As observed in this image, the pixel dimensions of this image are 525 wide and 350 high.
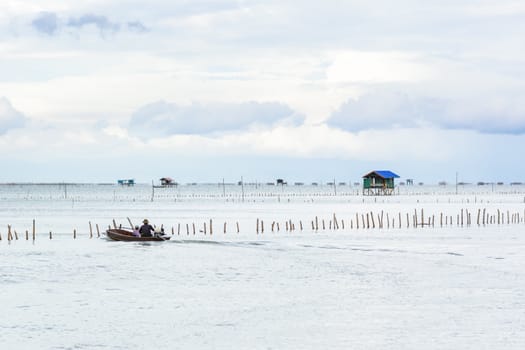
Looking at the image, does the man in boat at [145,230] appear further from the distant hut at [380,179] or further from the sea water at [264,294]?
the distant hut at [380,179]

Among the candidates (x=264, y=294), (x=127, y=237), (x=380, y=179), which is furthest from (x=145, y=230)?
(x=380, y=179)

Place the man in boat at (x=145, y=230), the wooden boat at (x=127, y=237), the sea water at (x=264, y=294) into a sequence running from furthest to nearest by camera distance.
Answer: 1. the wooden boat at (x=127, y=237)
2. the man in boat at (x=145, y=230)
3. the sea water at (x=264, y=294)

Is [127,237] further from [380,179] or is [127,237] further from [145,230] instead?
[380,179]

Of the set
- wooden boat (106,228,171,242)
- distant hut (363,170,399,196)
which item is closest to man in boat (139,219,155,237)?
wooden boat (106,228,171,242)

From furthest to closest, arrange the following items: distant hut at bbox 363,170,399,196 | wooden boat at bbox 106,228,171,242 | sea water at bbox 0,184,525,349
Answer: distant hut at bbox 363,170,399,196 → wooden boat at bbox 106,228,171,242 → sea water at bbox 0,184,525,349

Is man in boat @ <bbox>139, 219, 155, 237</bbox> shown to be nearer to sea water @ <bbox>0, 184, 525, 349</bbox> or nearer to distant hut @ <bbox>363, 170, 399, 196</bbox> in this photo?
sea water @ <bbox>0, 184, 525, 349</bbox>

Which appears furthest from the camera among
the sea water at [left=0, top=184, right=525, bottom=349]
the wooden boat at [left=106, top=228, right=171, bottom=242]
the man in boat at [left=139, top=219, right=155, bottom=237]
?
the wooden boat at [left=106, top=228, right=171, bottom=242]

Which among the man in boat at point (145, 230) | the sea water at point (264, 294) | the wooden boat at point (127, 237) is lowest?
the sea water at point (264, 294)

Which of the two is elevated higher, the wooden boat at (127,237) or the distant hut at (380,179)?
the distant hut at (380,179)

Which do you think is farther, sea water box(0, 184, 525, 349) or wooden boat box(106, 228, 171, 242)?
wooden boat box(106, 228, 171, 242)

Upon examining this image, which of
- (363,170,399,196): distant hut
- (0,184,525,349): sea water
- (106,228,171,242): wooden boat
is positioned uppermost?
(363,170,399,196): distant hut

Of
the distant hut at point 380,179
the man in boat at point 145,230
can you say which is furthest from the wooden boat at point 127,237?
the distant hut at point 380,179

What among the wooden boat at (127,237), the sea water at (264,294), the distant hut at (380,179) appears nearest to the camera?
the sea water at (264,294)

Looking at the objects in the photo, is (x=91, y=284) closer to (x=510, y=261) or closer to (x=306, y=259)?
(x=306, y=259)
